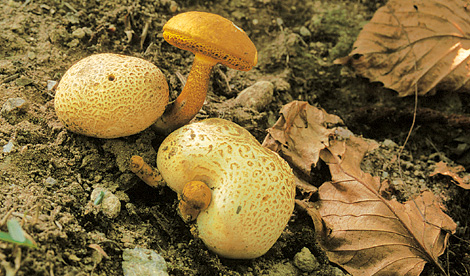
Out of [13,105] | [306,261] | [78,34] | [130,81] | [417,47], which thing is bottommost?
[306,261]

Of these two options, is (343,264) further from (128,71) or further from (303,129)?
(128,71)

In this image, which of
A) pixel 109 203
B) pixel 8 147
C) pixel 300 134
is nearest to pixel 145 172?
pixel 109 203

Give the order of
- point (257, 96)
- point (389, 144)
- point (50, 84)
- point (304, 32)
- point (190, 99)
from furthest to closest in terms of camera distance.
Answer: point (304, 32) < point (389, 144) < point (257, 96) < point (50, 84) < point (190, 99)

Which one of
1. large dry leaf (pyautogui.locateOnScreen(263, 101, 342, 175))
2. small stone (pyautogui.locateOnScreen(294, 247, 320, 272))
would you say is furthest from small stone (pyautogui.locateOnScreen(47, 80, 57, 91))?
small stone (pyautogui.locateOnScreen(294, 247, 320, 272))

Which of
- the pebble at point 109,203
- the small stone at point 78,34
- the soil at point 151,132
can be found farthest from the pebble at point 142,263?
the small stone at point 78,34

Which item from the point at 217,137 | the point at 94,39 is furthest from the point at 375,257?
the point at 94,39

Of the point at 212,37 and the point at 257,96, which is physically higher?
the point at 212,37

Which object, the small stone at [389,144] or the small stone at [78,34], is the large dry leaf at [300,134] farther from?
the small stone at [78,34]

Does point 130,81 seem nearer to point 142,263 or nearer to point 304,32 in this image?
point 142,263
